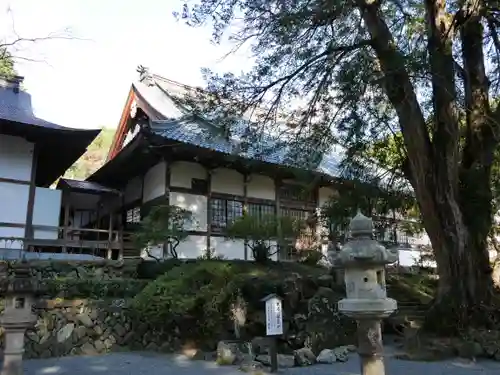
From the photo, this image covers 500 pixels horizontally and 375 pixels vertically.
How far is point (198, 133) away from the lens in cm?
1237

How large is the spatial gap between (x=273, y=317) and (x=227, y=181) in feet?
30.1

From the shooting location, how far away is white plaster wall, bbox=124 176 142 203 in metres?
16.5

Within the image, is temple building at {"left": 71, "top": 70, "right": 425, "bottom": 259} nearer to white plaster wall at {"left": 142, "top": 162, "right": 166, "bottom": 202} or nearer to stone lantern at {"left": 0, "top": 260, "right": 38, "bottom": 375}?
white plaster wall at {"left": 142, "top": 162, "right": 166, "bottom": 202}

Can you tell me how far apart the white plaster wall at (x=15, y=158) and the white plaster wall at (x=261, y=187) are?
7512mm

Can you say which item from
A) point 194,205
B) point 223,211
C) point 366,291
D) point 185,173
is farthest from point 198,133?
point 366,291

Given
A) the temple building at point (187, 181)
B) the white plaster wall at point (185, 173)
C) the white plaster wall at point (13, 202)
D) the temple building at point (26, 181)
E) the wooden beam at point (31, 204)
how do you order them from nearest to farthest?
the temple building at point (26, 181), the white plaster wall at point (13, 202), the wooden beam at point (31, 204), the temple building at point (187, 181), the white plaster wall at point (185, 173)

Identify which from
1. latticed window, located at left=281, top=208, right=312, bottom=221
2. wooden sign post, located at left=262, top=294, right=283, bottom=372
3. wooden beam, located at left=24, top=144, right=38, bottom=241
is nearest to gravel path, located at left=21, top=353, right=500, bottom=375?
wooden sign post, located at left=262, top=294, right=283, bottom=372

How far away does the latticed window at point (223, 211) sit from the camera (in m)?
15.1

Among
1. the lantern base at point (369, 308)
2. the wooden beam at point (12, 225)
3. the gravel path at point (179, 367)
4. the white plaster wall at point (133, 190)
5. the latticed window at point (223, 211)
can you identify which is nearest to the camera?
the lantern base at point (369, 308)

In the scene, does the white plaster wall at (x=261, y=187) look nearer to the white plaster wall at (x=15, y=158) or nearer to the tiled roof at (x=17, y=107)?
the tiled roof at (x=17, y=107)

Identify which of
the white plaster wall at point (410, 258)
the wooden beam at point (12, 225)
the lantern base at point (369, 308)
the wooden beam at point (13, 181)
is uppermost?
the wooden beam at point (13, 181)

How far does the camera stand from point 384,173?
11.3 m

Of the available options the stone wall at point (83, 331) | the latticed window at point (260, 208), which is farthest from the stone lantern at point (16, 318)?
the latticed window at point (260, 208)

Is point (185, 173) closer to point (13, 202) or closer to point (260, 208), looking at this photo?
point (260, 208)
